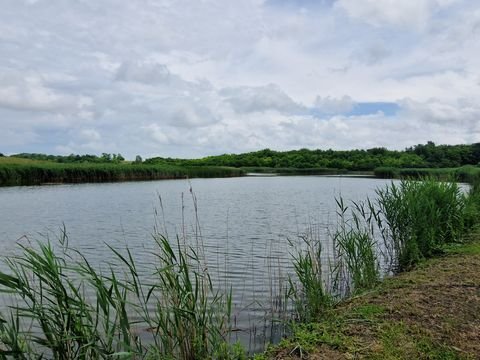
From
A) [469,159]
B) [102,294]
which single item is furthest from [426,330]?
[469,159]

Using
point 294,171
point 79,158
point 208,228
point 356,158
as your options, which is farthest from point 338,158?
point 208,228

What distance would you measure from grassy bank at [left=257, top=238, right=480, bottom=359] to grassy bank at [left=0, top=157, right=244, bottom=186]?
1017 inches

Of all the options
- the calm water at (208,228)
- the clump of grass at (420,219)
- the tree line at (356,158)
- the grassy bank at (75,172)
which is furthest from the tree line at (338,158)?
the clump of grass at (420,219)

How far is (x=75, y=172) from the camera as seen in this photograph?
41438 millimetres

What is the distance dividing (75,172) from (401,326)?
41104 millimetres

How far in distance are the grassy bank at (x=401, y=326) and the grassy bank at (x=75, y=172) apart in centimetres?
2583

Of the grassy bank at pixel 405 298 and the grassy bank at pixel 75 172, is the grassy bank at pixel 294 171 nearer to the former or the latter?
the grassy bank at pixel 75 172

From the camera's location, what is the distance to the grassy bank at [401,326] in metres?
4.12

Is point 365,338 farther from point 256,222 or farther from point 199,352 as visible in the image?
point 256,222

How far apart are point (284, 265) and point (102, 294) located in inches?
262

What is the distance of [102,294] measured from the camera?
3.82 m

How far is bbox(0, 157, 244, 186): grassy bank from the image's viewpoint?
120 ft

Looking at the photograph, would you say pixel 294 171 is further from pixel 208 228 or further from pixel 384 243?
pixel 384 243

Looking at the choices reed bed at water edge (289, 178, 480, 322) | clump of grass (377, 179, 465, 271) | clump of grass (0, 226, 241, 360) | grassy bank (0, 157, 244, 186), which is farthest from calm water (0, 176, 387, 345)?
grassy bank (0, 157, 244, 186)
